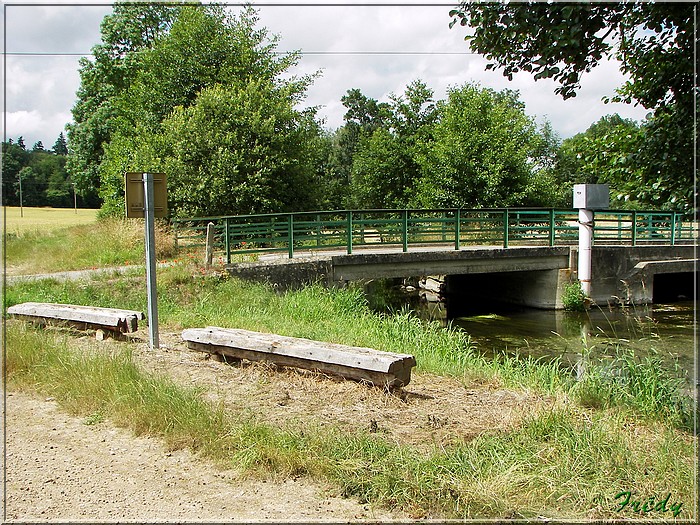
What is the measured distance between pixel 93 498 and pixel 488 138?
2205cm

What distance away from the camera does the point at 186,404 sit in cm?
491

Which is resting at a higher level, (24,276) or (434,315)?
(24,276)

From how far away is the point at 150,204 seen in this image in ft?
25.0

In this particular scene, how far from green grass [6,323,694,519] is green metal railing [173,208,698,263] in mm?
9188

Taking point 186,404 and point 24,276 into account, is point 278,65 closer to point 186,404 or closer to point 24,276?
point 24,276

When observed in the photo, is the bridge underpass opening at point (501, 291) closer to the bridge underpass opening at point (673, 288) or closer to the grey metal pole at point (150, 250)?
the bridge underpass opening at point (673, 288)

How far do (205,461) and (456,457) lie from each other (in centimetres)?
175

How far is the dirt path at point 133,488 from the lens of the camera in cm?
361

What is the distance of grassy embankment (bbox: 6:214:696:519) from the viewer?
3.71 m

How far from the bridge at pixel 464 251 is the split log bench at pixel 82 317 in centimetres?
496

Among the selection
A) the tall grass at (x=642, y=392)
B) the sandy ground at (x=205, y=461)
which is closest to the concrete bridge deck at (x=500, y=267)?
the sandy ground at (x=205, y=461)

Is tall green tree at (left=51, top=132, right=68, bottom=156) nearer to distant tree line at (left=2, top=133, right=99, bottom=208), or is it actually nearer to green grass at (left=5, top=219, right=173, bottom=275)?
distant tree line at (left=2, top=133, right=99, bottom=208)

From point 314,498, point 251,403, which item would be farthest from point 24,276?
point 314,498

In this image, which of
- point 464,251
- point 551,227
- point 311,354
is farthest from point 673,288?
point 311,354
